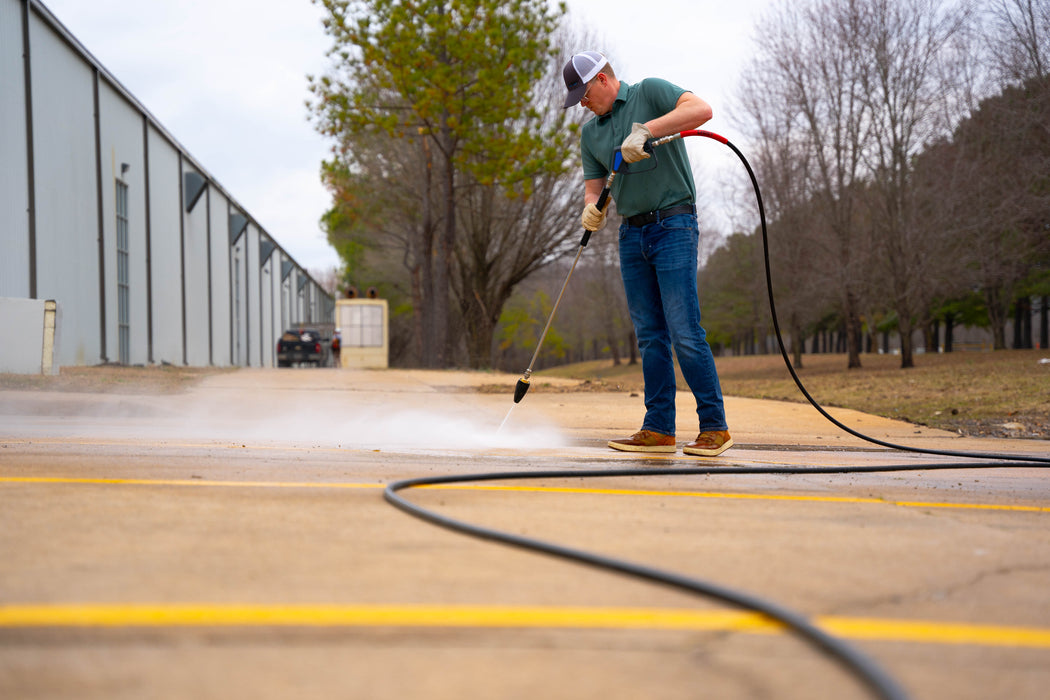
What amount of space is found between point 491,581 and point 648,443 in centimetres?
326

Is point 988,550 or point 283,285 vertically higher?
point 283,285

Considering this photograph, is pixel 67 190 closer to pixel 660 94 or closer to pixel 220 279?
pixel 220 279

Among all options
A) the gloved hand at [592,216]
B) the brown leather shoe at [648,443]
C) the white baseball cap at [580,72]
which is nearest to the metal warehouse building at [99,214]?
the gloved hand at [592,216]

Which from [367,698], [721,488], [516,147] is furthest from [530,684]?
[516,147]

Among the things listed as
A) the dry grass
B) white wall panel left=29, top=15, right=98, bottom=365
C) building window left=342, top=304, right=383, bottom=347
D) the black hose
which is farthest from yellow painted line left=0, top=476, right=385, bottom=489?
building window left=342, top=304, right=383, bottom=347

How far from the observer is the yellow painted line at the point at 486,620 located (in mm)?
1522

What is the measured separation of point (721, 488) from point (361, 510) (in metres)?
1.49

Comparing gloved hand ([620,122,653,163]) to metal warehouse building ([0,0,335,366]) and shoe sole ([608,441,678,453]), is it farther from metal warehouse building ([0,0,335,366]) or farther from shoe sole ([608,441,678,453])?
metal warehouse building ([0,0,335,366])

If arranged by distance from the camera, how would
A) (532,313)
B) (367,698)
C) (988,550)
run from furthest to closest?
(532,313), (988,550), (367,698)

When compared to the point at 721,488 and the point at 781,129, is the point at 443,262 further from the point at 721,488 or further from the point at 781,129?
the point at 721,488

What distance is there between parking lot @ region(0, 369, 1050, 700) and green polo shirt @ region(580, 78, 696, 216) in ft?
5.26

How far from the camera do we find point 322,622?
154 centimetres

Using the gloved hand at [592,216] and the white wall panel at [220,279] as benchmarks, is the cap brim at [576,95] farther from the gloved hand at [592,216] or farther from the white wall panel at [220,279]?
the white wall panel at [220,279]

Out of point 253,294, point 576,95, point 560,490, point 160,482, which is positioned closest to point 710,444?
point 560,490
